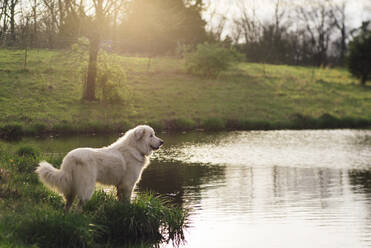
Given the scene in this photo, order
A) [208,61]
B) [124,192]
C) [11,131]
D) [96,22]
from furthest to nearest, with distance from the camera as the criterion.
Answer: [208,61] → [96,22] → [11,131] → [124,192]

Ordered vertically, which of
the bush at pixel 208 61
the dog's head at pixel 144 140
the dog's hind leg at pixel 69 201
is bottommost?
the dog's hind leg at pixel 69 201

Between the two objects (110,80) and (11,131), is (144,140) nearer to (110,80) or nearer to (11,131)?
(11,131)

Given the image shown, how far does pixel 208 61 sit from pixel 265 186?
32.7 m

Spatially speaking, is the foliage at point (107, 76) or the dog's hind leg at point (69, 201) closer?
the dog's hind leg at point (69, 201)

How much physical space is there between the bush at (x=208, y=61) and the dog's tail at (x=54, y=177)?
3886 cm

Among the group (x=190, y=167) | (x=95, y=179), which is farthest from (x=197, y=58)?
(x=95, y=179)

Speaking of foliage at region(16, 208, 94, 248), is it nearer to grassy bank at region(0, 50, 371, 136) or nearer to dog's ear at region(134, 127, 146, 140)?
dog's ear at region(134, 127, 146, 140)

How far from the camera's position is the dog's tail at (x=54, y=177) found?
26.6 ft

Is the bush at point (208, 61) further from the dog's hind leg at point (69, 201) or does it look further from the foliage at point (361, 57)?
the dog's hind leg at point (69, 201)

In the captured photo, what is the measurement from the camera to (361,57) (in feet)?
178

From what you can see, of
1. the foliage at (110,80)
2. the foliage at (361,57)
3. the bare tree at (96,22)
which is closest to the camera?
the bare tree at (96,22)

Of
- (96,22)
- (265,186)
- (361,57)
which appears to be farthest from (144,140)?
(361,57)

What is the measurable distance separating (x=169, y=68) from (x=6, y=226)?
42468 millimetres

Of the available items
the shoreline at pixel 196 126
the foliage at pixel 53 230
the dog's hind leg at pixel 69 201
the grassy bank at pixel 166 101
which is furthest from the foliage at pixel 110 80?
the foliage at pixel 53 230
